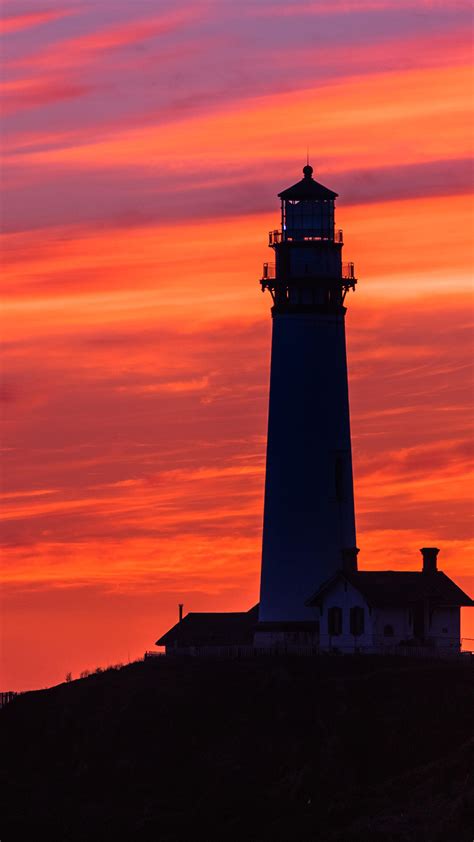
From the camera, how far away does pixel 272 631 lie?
91.9 metres

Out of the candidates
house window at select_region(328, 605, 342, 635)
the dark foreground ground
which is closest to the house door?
house window at select_region(328, 605, 342, 635)

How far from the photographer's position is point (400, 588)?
91375 mm

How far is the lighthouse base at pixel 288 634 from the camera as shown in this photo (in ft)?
300

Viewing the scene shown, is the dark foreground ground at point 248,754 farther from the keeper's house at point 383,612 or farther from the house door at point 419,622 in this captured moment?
the house door at point 419,622

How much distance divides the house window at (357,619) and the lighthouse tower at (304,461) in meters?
1.72

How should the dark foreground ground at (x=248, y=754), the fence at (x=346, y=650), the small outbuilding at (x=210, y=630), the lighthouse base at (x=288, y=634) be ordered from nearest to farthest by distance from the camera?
the dark foreground ground at (x=248, y=754) → the fence at (x=346, y=650) → the lighthouse base at (x=288, y=634) → the small outbuilding at (x=210, y=630)

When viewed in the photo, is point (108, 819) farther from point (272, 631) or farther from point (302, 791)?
point (272, 631)

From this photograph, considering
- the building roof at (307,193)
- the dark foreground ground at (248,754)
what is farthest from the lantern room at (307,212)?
the dark foreground ground at (248,754)

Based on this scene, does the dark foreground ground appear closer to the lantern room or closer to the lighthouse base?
the lighthouse base

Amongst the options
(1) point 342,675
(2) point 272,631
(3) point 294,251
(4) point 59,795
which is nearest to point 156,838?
(4) point 59,795

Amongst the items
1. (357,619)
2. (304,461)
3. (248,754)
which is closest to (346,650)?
(357,619)

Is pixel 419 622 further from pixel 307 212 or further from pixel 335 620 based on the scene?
pixel 307 212

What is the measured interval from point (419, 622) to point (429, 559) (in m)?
3.98

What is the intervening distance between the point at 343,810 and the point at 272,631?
858 inches
